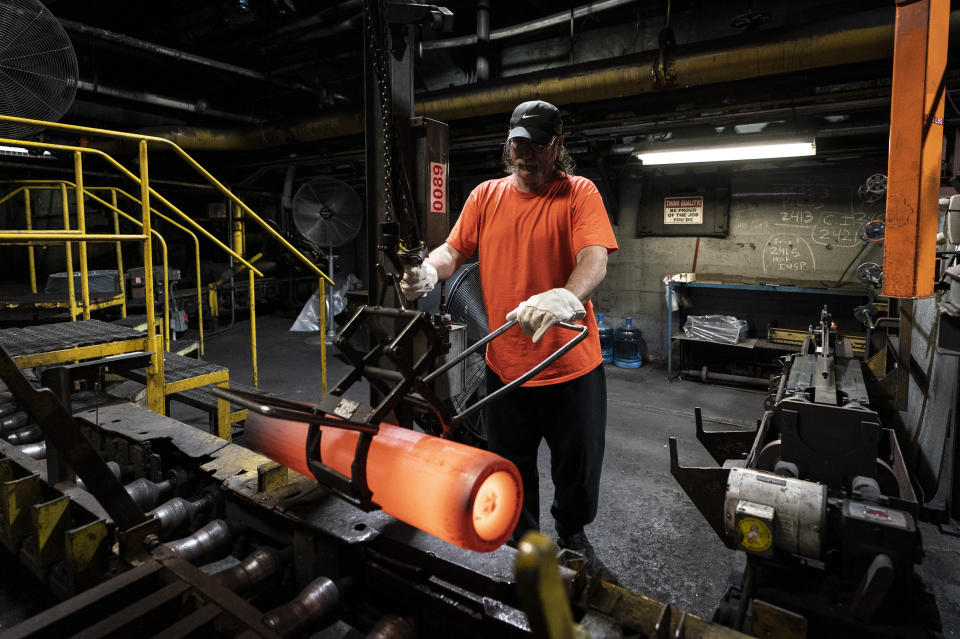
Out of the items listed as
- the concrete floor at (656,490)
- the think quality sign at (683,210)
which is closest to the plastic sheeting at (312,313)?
the concrete floor at (656,490)

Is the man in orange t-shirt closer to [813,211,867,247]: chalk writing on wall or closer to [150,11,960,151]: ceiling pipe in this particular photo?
[150,11,960,151]: ceiling pipe

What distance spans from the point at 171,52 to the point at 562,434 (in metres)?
7.42

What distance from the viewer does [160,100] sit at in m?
7.73

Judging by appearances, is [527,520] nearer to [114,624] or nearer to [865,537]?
[865,537]

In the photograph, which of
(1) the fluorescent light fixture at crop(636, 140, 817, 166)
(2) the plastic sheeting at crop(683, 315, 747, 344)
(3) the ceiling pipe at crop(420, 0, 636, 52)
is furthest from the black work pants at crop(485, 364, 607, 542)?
(2) the plastic sheeting at crop(683, 315, 747, 344)

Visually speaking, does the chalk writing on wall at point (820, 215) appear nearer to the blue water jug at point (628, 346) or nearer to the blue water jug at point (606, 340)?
the blue water jug at point (628, 346)

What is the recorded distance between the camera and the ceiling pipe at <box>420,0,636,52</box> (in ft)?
17.7

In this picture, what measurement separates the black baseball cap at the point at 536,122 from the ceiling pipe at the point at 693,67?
3106 mm

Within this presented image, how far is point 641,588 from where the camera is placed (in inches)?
104

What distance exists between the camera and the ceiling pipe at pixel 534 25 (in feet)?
17.7

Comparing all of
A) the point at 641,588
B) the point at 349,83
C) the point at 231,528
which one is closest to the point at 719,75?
the point at 641,588

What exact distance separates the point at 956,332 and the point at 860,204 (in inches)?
187

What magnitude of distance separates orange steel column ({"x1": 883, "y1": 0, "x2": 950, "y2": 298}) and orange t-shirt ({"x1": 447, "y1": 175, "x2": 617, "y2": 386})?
5.46 feet

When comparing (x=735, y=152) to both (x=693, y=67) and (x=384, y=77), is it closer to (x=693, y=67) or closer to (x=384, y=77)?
(x=693, y=67)
